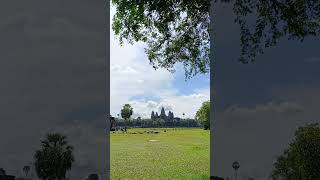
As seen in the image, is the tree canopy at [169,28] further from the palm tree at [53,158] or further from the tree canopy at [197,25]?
the palm tree at [53,158]

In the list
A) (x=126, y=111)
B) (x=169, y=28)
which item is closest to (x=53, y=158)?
(x=169, y=28)

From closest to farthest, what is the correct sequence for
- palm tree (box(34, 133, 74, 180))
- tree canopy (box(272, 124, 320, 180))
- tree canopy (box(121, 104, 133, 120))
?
tree canopy (box(272, 124, 320, 180)), palm tree (box(34, 133, 74, 180)), tree canopy (box(121, 104, 133, 120))

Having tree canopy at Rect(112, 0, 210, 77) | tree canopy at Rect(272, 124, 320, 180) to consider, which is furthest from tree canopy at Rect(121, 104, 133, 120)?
tree canopy at Rect(272, 124, 320, 180)

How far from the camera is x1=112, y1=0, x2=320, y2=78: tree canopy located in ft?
36.6

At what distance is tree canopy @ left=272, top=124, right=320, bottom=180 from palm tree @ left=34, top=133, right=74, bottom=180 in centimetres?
433

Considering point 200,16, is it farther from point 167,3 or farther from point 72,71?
point 72,71

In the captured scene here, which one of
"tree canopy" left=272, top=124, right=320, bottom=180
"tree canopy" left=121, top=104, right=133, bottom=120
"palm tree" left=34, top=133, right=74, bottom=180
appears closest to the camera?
"tree canopy" left=272, top=124, right=320, bottom=180

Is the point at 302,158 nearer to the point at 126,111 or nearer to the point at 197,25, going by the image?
the point at 197,25

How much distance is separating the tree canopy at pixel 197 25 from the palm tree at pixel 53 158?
270 centimetres

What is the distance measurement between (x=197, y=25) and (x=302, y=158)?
13.2 ft

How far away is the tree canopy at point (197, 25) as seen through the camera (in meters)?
11.2

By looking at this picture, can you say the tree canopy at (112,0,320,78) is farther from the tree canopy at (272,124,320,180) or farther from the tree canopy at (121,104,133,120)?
the tree canopy at (121,104,133,120)

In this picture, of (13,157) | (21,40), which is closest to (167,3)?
(21,40)

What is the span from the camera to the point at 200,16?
12.3 metres
